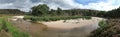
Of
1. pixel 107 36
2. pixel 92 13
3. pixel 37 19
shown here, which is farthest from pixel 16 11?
pixel 107 36

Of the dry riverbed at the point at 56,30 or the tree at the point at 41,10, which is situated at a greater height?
the dry riverbed at the point at 56,30

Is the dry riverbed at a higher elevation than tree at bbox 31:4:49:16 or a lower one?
higher

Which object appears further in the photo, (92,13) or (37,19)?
(92,13)

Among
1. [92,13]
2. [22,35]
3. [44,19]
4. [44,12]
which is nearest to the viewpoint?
[22,35]

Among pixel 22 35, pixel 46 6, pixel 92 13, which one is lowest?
pixel 92 13

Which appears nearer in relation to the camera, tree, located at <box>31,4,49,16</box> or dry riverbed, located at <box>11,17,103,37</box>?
dry riverbed, located at <box>11,17,103,37</box>

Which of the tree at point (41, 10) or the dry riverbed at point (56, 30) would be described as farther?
the tree at point (41, 10)

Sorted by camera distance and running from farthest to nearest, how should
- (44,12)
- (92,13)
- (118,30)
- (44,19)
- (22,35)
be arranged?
1. (92,13)
2. (44,12)
3. (44,19)
4. (118,30)
5. (22,35)

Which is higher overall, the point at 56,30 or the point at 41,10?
the point at 56,30

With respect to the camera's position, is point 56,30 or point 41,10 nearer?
point 56,30

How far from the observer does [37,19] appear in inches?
3287

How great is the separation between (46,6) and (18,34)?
312 ft

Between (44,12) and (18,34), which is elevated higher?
(18,34)

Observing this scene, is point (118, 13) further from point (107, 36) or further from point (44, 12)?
point (107, 36)
